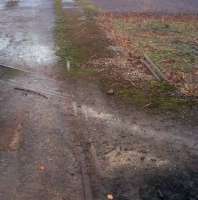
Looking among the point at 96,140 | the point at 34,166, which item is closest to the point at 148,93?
the point at 96,140

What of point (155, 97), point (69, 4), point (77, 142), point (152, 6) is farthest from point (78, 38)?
point (152, 6)

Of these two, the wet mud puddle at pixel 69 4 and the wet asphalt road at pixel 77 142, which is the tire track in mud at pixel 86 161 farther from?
the wet mud puddle at pixel 69 4

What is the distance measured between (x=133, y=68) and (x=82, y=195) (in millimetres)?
5586

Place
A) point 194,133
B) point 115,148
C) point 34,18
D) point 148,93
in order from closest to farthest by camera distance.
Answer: point 115,148, point 194,133, point 148,93, point 34,18

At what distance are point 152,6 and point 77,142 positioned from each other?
1486 cm

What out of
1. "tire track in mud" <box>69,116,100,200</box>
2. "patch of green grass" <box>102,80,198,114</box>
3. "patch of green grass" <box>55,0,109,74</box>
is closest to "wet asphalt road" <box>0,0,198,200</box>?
"tire track in mud" <box>69,116,100,200</box>

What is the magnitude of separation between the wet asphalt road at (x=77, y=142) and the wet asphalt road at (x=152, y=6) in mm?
10334

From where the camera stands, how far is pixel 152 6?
65.8 ft

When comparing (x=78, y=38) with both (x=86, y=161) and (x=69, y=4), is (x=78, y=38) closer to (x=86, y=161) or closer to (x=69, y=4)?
(x=69, y=4)

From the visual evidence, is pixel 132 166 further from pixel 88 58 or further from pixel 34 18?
pixel 34 18

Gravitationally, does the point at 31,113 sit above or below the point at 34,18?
above

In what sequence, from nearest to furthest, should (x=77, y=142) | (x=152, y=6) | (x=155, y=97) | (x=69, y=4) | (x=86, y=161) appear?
(x=86, y=161), (x=77, y=142), (x=155, y=97), (x=152, y=6), (x=69, y=4)

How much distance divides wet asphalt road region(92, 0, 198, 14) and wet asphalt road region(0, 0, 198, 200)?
33.9 feet

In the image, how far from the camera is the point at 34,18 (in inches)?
680
